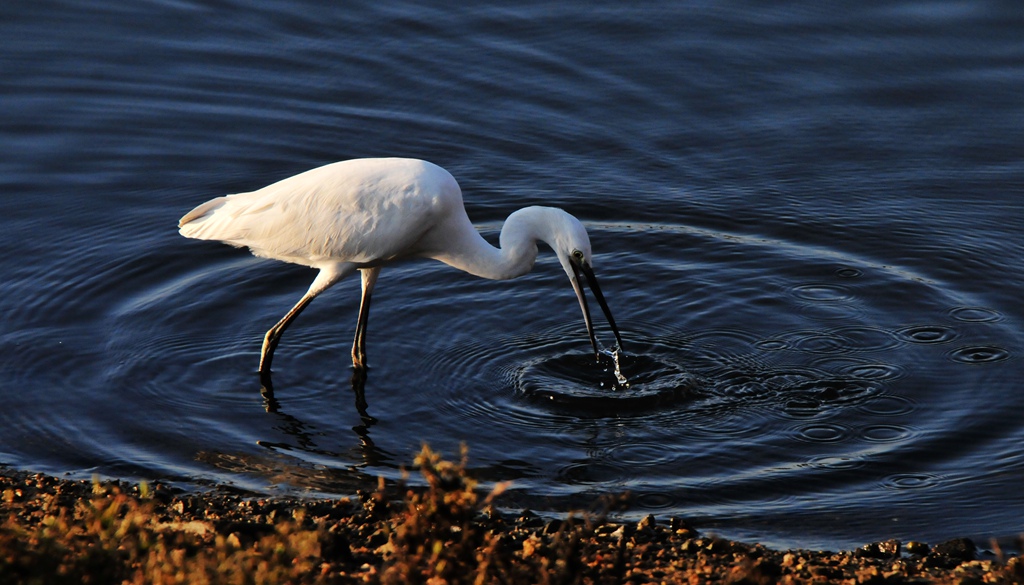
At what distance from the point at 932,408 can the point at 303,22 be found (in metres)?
8.69

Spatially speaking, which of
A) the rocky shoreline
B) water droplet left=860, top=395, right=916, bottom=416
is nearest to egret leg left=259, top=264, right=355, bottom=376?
the rocky shoreline

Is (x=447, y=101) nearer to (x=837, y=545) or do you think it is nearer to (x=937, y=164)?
(x=937, y=164)

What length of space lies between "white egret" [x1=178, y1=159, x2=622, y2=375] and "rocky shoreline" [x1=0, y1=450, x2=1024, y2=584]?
183cm

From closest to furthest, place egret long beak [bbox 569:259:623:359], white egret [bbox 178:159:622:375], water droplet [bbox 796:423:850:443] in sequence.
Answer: water droplet [bbox 796:423:850:443] → egret long beak [bbox 569:259:623:359] → white egret [bbox 178:159:622:375]

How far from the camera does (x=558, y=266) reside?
32.3 feet

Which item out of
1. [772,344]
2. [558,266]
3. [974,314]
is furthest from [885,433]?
[558,266]

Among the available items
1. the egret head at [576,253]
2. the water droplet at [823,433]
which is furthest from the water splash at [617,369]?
the water droplet at [823,433]

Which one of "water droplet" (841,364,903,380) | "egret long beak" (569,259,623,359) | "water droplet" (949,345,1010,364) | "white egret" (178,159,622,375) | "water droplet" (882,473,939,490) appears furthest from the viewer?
"water droplet" (949,345,1010,364)

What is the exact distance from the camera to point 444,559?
4.70 m

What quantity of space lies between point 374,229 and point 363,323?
2.65 feet

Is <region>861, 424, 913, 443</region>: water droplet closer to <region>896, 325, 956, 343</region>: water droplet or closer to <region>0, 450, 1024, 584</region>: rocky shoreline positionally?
<region>896, 325, 956, 343</region>: water droplet

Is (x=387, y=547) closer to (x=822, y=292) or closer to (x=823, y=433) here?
(x=823, y=433)

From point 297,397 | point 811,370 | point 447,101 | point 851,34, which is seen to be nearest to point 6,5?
point 447,101

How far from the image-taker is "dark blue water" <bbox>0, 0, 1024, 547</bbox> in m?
7.25
